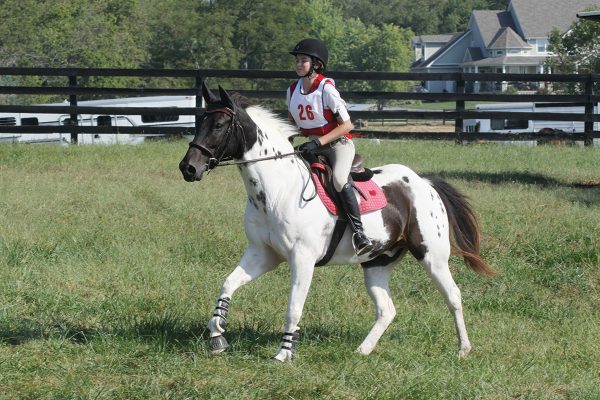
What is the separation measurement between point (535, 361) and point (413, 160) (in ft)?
36.3

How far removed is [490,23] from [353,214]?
304ft

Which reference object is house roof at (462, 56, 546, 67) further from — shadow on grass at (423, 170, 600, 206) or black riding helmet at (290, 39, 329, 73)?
black riding helmet at (290, 39, 329, 73)

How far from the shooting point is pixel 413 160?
18.2 meters

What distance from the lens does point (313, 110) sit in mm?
7188

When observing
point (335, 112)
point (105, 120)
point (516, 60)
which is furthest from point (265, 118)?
point (516, 60)

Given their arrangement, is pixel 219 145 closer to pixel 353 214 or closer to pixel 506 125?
pixel 353 214

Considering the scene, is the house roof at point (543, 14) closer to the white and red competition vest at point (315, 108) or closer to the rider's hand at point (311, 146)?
the white and red competition vest at point (315, 108)

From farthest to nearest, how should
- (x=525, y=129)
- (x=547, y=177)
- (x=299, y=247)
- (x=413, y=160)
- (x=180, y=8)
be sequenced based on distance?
(x=180, y=8)
(x=525, y=129)
(x=413, y=160)
(x=547, y=177)
(x=299, y=247)

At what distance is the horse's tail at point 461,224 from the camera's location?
8.05m

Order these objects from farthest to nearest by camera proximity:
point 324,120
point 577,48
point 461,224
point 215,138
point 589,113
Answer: point 577,48 → point 589,113 → point 461,224 → point 324,120 → point 215,138

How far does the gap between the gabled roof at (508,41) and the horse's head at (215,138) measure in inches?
3407

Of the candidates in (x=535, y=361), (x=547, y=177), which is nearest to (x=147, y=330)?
(x=535, y=361)

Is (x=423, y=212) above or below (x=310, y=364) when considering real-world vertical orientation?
above

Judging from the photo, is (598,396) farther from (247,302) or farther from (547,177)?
(547,177)
